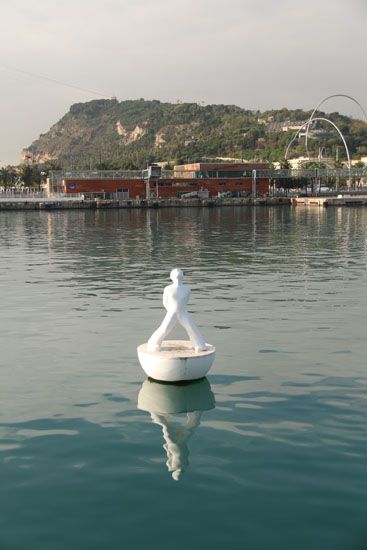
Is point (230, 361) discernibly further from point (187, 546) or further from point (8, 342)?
point (187, 546)

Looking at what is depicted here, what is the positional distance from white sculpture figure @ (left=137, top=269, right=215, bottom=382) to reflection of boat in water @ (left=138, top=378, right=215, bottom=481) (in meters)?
0.31

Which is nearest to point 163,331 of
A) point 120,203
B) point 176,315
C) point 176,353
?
point 176,315

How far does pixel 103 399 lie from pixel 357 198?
156m

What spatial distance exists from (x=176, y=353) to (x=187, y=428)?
247 cm

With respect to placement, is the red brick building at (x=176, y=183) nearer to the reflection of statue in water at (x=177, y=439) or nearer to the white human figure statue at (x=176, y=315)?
the white human figure statue at (x=176, y=315)

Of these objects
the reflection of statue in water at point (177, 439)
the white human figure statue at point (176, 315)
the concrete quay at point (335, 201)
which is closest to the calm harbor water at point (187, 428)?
the reflection of statue in water at point (177, 439)

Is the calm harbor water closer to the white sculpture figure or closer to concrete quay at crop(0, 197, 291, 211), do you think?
the white sculpture figure

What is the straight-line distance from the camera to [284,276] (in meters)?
37.2

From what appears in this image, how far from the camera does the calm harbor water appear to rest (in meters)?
9.53

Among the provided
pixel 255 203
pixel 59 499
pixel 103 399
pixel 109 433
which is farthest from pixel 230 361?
pixel 255 203

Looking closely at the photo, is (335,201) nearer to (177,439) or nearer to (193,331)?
(193,331)

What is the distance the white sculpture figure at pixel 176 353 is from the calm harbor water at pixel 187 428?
47 cm

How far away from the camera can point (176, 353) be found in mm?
15430

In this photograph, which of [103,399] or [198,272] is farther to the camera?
[198,272]
